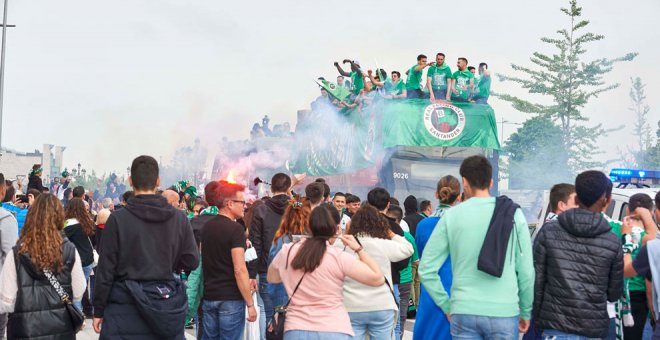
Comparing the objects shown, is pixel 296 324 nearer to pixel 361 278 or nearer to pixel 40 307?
pixel 361 278

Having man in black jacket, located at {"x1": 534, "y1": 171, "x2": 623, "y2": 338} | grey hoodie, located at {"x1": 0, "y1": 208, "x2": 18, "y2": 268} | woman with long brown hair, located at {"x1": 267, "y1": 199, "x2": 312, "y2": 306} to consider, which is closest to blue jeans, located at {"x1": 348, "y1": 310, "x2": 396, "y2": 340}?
woman with long brown hair, located at {"x1": 267, "y1": 199, "x2": 312, "y2": 306}

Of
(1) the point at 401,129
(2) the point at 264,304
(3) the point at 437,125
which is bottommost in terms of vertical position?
(2) the point at 264,304

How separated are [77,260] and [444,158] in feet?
57.4

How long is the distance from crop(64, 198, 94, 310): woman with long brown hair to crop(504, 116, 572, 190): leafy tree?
4329 cm

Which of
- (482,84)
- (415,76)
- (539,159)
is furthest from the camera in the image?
(539,159)

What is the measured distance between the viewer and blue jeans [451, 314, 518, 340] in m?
5.12

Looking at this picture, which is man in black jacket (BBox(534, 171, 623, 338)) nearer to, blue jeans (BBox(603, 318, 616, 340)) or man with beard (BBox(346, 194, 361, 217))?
blue jeans (BBox(603, 318, 616, 340))

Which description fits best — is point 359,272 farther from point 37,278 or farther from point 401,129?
point 401,129

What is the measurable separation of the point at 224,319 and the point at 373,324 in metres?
1.24

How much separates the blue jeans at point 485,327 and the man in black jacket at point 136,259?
5.85 feet

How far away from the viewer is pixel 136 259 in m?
5.64

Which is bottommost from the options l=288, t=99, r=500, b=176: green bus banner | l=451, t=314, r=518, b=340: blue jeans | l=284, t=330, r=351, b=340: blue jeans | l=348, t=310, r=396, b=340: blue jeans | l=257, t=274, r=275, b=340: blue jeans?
l=257, t=274, r=275, b=340: blue jeans

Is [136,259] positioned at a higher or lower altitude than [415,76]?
lower

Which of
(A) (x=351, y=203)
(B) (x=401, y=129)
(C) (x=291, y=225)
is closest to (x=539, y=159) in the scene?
(B) (x=401, y=129)
